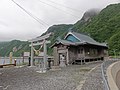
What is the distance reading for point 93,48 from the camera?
89.9ft

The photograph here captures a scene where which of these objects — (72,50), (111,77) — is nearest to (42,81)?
(111,77)

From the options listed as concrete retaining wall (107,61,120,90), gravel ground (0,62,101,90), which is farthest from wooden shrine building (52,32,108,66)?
gravel ground (0,62,101,90)

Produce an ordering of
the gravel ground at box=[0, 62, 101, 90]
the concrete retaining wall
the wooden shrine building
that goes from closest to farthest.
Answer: the concrete retaining wall
the gravel ground at box=[0, 62, 101, 90]
the wooden shrine building

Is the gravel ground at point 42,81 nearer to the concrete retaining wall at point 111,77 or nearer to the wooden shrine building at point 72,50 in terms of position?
the concrete retaining wall at point 111,77

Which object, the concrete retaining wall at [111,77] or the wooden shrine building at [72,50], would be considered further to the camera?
the wooden shrine building at [72,50]

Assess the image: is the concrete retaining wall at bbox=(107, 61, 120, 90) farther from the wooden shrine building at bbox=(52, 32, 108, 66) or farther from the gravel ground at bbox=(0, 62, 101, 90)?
the wooden shrine building at bbox=(52, 32, 108, 66)

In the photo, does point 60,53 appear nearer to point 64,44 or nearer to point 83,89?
point 64,44

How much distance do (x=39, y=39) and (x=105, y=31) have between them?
44608mm

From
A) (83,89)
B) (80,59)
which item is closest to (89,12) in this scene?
(80,59)

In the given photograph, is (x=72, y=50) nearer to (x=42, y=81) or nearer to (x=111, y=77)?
(x=42, y=81)

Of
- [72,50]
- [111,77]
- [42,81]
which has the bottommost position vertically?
[42,81]

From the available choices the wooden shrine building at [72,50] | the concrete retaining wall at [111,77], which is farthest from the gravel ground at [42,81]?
the wooden shrine building at [72,50]

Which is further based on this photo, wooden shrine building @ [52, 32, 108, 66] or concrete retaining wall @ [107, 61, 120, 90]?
wooden shrine building @ [52, 32, 108, 66]

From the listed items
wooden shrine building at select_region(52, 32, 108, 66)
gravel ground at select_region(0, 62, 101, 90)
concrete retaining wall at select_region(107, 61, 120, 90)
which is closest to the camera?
concrete retaining wall at select_region(107, 61, 120, 90)
